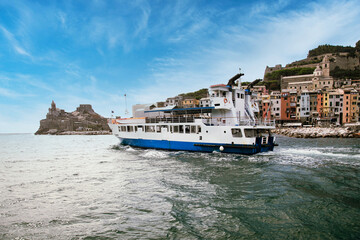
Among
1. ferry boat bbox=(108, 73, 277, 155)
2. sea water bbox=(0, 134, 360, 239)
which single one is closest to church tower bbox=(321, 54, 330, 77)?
ferry boat bbox=(108, 73, 277, 155)

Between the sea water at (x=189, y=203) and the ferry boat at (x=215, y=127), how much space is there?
5387 mm

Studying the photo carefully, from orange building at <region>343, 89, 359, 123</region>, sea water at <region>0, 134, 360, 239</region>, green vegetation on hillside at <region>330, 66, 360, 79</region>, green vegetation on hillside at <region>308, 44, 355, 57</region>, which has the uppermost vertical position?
green vegetation on hillside at <region>308, 44, 355, 57</region>

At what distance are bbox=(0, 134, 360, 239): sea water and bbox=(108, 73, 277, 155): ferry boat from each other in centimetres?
539

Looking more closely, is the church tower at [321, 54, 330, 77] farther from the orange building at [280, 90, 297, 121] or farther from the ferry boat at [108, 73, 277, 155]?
the ferry boat at [108, 73, 277, 155]

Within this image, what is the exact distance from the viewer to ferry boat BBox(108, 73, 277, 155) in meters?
20.6

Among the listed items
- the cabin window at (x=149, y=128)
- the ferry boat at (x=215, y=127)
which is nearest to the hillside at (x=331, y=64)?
the ferry boat at (x=215, y=127)

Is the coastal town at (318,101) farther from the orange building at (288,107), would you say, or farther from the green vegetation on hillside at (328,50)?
the green vegetation on hillside at (328,50)

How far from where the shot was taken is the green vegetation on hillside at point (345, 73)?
8756 cm

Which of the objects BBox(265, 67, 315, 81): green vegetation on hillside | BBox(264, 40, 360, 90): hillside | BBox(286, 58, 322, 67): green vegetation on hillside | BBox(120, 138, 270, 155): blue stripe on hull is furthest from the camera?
BBox(286, 58, 322, 67): green vegetation on hillside

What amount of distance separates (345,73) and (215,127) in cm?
9762

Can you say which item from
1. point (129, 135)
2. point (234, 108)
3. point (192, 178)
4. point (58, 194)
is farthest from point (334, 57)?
point (58, 194)

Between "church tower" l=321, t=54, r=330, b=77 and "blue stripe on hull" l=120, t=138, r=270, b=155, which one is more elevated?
"church tower" l=321, t=54, r=330, b=77

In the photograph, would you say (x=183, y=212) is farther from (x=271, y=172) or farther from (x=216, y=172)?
(x=271, y=172)

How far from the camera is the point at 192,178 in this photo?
13031 mm
